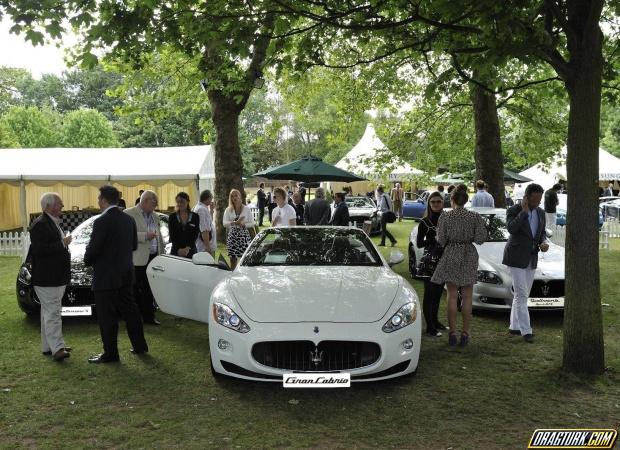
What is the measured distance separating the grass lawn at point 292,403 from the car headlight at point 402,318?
635 millimetres

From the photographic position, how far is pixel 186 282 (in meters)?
6.88

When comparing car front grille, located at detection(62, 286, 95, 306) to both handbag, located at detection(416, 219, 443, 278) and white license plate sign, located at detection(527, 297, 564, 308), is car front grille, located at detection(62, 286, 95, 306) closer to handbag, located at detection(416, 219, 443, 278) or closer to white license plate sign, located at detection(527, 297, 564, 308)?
handbag, located at detection(416, 219, 443, 278)

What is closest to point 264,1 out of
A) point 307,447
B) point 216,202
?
point 307,447

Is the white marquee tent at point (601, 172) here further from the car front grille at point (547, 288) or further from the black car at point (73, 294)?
the black car at point (73, 294)

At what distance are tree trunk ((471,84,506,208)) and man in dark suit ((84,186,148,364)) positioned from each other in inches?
437

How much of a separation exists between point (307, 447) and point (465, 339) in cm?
346

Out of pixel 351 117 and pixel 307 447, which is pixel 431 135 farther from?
pixel 307 447

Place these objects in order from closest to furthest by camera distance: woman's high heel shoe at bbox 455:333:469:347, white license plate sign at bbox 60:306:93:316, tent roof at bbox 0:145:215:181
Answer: woman's high heel shoe at bbox 455:333:469:347 < white license plate sign at bbox 60:306:93:316 < tent roof at bbox 0:145:215:181

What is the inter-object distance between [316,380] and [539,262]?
16.6 feet

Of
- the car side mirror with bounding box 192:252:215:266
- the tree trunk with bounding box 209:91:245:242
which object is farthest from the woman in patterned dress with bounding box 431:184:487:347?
the tree trunk with bounding box 209:91:245:242

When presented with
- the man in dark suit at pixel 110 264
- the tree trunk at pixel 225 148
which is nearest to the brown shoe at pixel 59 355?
the man in dark suit at pixel 110 264

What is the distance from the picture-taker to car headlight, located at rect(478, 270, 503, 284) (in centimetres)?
860

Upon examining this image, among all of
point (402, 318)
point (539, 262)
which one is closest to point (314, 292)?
point (402, 318)

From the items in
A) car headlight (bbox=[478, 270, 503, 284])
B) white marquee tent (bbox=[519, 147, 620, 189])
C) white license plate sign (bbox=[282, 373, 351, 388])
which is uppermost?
white marquee tent (bbox=[519, 147, 620, 189])
